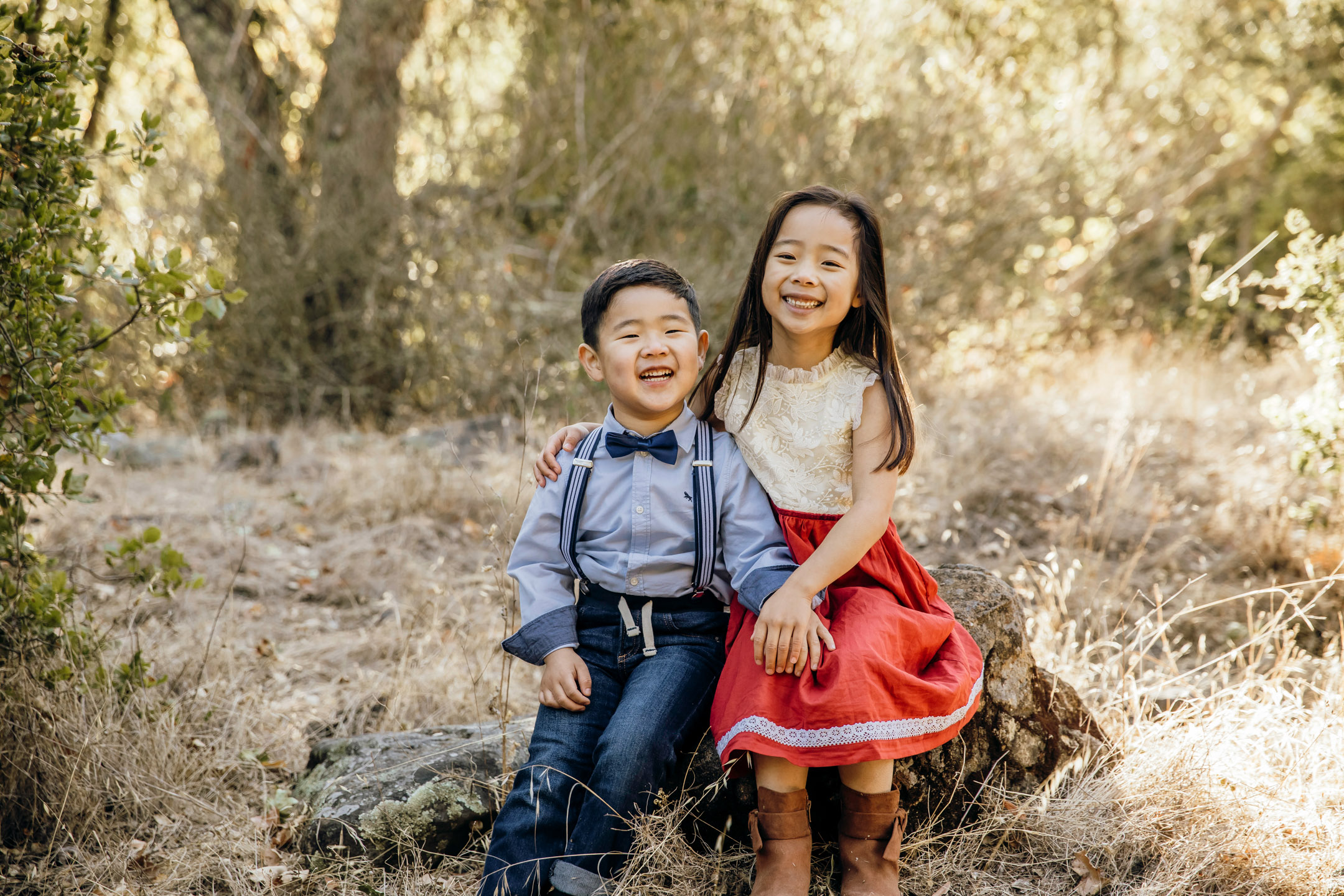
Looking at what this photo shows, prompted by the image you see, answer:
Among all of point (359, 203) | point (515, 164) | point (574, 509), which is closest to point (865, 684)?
point (574, 509)

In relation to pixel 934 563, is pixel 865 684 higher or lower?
higher

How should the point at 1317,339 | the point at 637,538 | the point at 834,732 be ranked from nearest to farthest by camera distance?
1. the point at 834,732
2. the point at 637,538
3. the point at 1317,339

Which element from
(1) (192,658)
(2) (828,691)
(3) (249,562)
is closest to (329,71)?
(3) (249,562)

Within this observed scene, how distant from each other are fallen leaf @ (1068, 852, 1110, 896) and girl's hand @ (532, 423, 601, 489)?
61.9 inches

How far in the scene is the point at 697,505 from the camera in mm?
2293

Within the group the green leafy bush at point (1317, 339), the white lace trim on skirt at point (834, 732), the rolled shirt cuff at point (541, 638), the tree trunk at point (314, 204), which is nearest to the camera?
the white lace trim on skirt at point (834, 732)

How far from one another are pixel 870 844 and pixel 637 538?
0.88 meters

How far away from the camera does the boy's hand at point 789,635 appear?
202cm

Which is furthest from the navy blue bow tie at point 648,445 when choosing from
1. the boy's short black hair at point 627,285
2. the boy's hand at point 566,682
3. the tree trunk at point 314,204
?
the tree trunk at point 314,204

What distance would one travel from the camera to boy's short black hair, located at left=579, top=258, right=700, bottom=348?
2.36 metres

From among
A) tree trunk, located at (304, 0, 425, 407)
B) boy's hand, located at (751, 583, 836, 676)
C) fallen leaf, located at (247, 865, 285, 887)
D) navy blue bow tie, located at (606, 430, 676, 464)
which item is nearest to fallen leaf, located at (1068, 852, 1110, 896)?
boy's hand, located at (751, 583, 836, 676)

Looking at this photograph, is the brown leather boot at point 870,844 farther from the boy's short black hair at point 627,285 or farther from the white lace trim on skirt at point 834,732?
the boy's short black hair at point 627,285

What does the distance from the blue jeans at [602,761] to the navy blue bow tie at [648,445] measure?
1.32 ft

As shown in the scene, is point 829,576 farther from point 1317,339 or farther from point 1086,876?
point 1317,339
